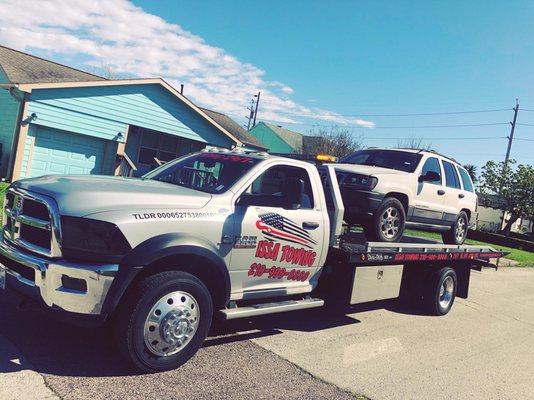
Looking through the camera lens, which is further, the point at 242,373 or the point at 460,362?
the point at 460,362

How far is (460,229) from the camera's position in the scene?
30.7ft

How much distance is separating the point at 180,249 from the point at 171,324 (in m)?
0.65

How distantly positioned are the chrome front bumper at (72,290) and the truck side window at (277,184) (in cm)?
183

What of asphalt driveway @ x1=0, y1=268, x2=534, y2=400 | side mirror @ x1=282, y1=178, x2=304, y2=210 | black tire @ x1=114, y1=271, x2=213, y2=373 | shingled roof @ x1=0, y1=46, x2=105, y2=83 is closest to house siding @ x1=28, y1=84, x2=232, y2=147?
shingled roof @ x1=0, y1=46, x2=105, y2=83

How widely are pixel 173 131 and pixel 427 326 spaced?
13998 mm

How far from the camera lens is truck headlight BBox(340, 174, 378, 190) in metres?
7.17

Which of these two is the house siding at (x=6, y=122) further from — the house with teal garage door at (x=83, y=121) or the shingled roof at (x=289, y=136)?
the shingled roof at (x=289, y=136)

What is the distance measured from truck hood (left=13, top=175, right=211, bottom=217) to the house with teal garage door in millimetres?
9872

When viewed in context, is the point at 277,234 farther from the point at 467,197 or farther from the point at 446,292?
the point at 467,197

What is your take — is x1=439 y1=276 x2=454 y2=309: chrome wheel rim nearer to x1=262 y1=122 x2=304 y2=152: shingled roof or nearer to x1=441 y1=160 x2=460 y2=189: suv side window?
x1=441 y1=160 x2=460 y2=189: suv side window

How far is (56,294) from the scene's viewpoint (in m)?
3.86

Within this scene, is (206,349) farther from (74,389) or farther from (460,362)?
(460,362)

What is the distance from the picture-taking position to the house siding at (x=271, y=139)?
4794 centimetres

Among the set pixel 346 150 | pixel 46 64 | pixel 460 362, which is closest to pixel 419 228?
pixel 460 362
